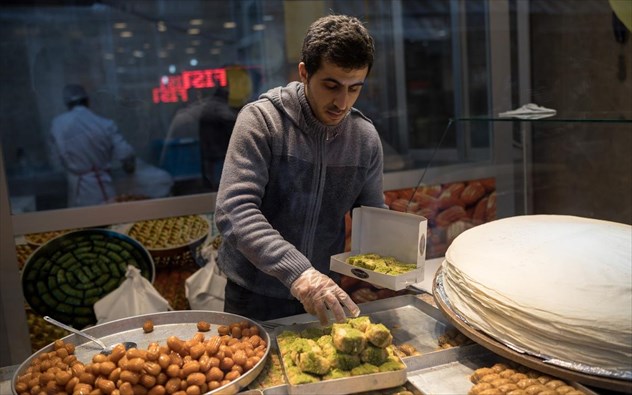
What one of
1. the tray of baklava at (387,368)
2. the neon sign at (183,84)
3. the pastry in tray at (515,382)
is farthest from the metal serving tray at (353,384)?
the neon sign at (183,84)

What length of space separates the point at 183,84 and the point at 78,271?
1.26 metres

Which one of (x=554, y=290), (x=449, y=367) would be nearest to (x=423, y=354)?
(x=449, y=367)

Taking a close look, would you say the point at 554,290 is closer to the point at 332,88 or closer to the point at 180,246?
the point at 332,88

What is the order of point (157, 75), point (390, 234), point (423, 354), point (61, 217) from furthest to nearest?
point (157, 75), point (61, 217), point (390, 234), point (423, 354)

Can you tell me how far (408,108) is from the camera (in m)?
4.34

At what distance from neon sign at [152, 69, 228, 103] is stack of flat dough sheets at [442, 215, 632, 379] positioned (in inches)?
96.8

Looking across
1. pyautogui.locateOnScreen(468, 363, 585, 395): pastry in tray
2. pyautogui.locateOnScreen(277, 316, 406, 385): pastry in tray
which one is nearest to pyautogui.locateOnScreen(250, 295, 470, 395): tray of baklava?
pyautogui.locateOnScreen(277, 316, 406, 385): pastry in tray

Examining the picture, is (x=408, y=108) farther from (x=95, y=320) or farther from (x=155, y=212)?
(x=95, y=320)

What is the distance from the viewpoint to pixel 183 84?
377cm

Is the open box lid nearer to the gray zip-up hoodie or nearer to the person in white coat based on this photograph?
the gray zip-up hoodie

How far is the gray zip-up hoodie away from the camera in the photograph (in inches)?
66.1

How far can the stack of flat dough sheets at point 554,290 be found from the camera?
4.29 feet

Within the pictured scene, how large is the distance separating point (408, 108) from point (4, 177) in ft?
8.46

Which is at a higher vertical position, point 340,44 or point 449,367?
point 340,44
